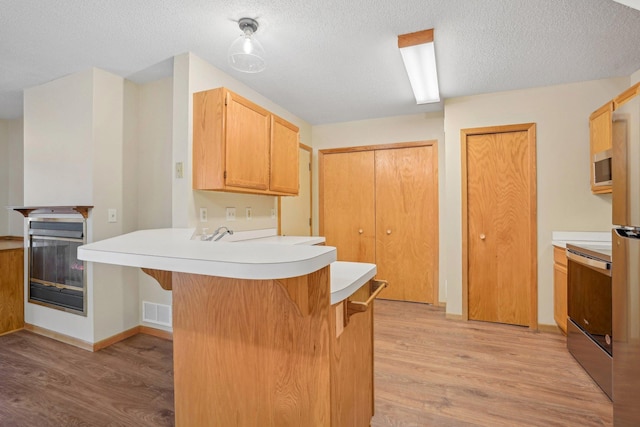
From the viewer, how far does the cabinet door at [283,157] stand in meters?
2.90

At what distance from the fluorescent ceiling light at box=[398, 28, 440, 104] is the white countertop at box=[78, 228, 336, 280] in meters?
1.87

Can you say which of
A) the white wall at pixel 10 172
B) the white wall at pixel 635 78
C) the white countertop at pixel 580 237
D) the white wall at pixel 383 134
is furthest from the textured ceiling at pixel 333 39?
the white countertop at pixel 580 237

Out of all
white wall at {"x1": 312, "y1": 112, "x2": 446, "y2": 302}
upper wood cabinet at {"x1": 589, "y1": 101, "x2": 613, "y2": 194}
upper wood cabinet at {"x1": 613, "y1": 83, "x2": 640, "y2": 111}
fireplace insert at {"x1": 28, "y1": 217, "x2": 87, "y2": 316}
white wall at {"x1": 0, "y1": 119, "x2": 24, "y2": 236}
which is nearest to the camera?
upper wood cabinet at {"x1": 613, "y1": 83, "x2": 640, "y2": 111}

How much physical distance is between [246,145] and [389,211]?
2285mm

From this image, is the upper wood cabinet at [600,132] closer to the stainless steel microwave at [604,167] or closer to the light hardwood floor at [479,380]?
the stainless steel microwave at [604,167]

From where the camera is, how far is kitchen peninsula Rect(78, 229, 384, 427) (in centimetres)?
101

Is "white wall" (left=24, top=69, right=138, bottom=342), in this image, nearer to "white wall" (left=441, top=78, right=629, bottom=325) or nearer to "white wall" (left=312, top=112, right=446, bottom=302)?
"white wall" (left=312, top=112, right=446, bottom=302)

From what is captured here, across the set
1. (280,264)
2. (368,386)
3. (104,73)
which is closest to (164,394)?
(368,386)

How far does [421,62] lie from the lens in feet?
7.96

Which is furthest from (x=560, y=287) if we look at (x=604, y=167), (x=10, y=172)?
(x=10, y=172)

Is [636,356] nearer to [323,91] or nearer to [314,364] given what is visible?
[314,364]

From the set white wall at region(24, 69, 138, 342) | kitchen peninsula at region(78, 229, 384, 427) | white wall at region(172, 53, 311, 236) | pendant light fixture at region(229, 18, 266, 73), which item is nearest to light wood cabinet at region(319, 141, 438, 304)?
white wall at region(172, 53, 311, 236)

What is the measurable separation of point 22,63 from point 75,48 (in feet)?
2.19

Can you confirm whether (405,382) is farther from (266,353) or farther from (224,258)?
(224,258)
